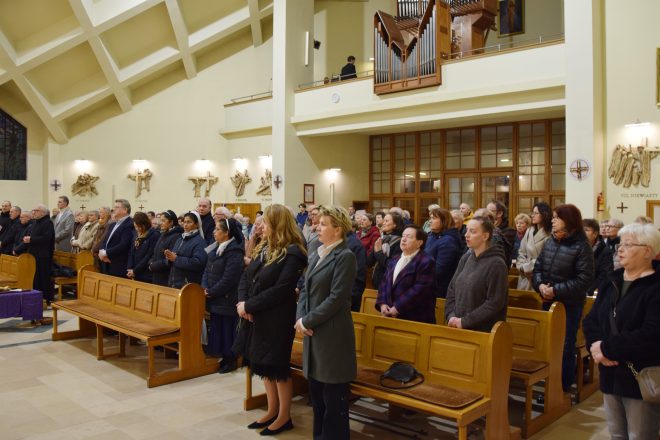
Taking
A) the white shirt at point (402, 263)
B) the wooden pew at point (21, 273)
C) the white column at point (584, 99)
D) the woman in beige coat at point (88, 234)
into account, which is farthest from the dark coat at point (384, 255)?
the woman in beige coat at point (88, 234)

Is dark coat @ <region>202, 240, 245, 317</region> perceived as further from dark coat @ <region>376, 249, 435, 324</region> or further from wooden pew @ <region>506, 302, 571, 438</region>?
wooden pew @ <region>506, 302, 571, 438</region>

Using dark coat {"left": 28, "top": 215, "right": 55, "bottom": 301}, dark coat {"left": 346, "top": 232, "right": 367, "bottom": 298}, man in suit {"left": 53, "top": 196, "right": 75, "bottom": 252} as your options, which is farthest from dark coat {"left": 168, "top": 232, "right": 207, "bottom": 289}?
man in suit {"left": 53, "top": 196, "right": 75, "bottom": 252}

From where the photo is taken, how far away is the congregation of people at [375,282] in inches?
106

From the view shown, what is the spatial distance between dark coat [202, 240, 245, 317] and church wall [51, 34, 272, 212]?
29.8ft

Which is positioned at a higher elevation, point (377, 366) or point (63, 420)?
point (377, 366)

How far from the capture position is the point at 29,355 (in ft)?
19.3

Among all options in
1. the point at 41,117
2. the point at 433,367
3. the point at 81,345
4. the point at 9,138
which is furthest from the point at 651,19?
the point at 9,138

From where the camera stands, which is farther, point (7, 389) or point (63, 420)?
point (7, 389)

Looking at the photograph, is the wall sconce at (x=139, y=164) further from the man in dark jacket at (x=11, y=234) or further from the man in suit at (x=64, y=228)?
the man in dark jacket at (x=11, y=234)

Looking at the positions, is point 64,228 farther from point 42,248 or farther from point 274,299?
point 274,299

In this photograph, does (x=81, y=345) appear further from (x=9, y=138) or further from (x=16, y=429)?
(x=9, y=138)

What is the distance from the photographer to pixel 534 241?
5219 mm

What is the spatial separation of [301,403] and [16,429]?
81.4 inches

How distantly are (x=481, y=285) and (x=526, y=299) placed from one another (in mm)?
1644
